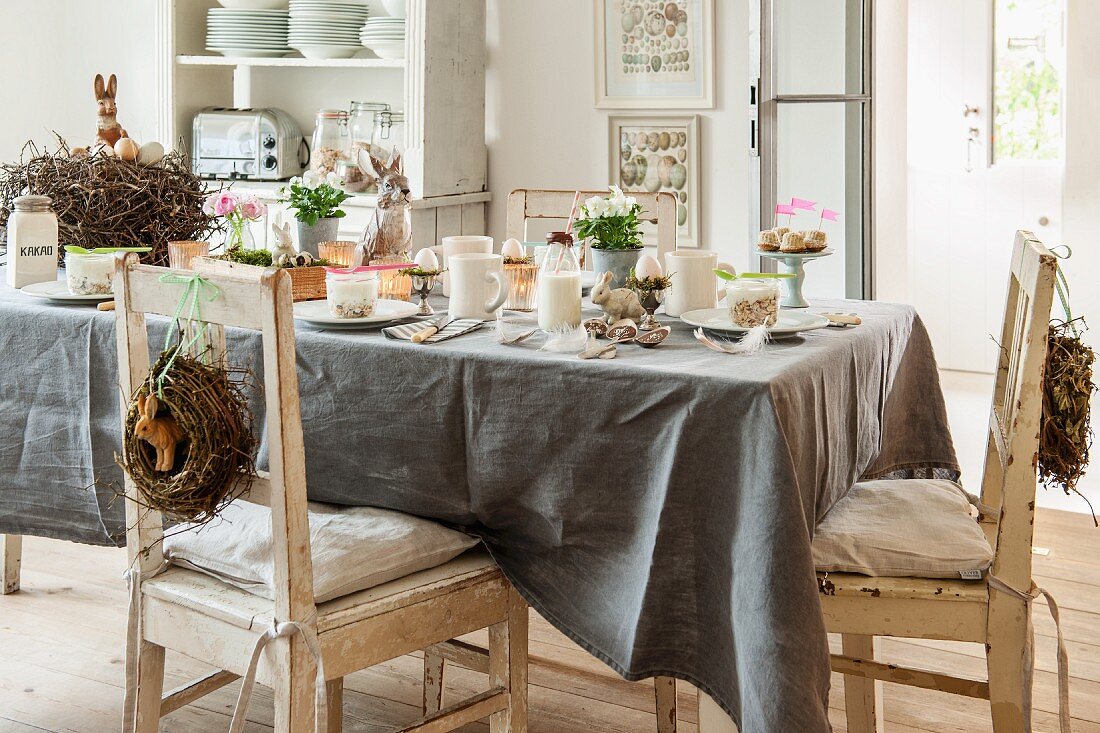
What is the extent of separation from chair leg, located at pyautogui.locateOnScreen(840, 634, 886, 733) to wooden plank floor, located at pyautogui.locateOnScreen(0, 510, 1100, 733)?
21 centimetres

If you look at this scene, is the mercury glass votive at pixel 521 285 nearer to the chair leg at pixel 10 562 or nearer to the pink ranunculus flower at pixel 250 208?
the pink ranunculus flower at pixel 250 208

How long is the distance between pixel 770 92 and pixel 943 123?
238cm

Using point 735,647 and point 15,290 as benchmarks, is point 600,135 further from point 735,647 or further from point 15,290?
point 735,647

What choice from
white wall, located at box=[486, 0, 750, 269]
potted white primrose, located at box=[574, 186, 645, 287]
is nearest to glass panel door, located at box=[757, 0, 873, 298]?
white wall, located at box=[486, 0, 750, 269]

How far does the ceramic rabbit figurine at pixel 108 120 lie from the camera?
2473 millimetres

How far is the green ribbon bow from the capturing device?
144cm

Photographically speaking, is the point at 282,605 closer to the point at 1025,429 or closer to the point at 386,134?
the point at 1025,429

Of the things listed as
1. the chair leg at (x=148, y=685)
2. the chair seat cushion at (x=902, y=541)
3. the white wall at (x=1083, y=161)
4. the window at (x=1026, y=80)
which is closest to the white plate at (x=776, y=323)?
the chair seat cushion at (x=902, y=541)

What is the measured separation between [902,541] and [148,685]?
3.56ft

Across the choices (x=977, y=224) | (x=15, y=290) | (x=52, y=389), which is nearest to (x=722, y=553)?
(x=52, y=389)

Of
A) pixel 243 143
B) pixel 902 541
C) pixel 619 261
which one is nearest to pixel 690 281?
pixel 619 261

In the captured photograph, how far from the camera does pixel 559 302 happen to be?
1.73 metres

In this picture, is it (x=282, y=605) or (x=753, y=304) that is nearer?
(x=282, y=605)

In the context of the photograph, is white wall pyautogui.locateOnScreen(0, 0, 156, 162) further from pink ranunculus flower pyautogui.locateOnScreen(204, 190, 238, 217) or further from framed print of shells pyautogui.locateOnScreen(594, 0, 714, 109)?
pink ranunculus flower pyautogui.locateOnScreen(204, 190, 238, 217)
